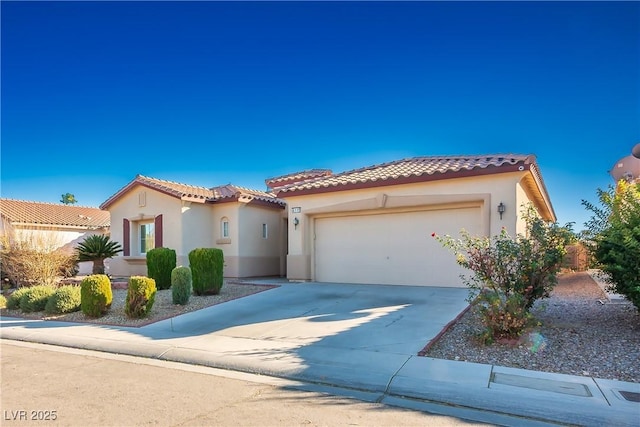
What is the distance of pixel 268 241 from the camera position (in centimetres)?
1834

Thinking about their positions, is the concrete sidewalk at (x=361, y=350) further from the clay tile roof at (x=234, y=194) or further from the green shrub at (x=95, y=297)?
the clay tile roof at (x=234, y=194)

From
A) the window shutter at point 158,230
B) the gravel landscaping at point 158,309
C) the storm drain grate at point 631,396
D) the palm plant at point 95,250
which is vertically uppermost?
the window shutter at point 158,230

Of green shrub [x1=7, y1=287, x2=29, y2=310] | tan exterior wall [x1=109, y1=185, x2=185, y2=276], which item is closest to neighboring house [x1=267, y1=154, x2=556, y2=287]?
tan exterior wall [x1=109, y1=185, x2=185, y2=276]

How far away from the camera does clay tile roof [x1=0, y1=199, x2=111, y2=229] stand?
23266 millimetres

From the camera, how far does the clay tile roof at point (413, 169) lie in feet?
37.7

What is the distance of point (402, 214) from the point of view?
12977 millimetres

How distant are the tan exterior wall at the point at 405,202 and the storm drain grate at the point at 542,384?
21.2 feet

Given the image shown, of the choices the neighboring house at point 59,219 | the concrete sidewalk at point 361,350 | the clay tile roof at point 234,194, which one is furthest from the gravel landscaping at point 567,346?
the neighboring house at point 59,219

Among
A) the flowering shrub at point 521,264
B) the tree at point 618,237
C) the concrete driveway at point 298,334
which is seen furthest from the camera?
the flowering shrub at point 521,264

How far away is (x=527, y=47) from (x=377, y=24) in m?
4.06

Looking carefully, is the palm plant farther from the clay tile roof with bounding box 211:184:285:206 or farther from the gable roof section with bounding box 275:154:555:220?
the gable roof section with bounding box 275:154:555:220

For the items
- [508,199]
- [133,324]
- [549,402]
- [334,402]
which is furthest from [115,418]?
[508,199]

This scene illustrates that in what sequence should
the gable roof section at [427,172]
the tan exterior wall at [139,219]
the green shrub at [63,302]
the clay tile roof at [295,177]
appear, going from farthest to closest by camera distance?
the clay tile roof at [295,177] < the tan exterior wall at [139,219] < the gable roof section at [427,172] < the green shrub at [63,302]

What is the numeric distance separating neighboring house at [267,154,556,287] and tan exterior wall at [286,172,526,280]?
0.09 ft
